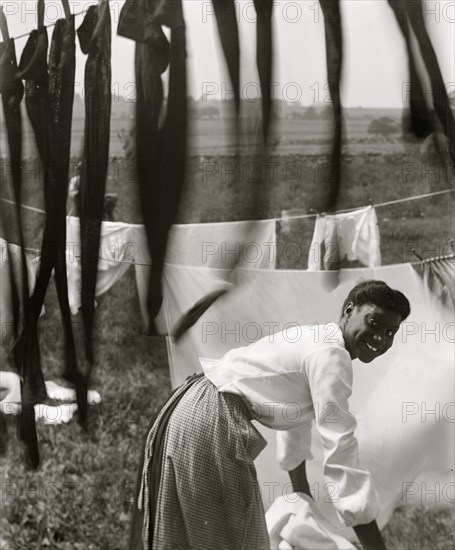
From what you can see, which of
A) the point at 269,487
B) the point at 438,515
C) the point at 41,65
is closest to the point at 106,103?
the point at 41,65

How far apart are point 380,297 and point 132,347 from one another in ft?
2.36

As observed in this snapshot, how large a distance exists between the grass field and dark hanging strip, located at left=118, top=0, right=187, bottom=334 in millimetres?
49

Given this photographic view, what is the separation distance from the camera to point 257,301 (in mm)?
2418

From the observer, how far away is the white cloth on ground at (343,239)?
242 centimetres

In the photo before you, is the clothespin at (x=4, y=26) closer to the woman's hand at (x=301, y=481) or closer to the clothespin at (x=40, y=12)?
the clothespin at (x=40, y=12)

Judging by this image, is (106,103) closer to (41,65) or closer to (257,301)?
(41,65)

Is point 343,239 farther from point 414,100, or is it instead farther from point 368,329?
point 414,100

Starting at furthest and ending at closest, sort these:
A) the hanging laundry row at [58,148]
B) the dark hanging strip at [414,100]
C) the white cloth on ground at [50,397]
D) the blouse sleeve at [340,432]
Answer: the white cloth on ground at [50,397]
the hanging laundry row at [58,148]
the dark hanging strip at [414,100]
the blouse sleeve at [340,432]

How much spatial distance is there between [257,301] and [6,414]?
852mm

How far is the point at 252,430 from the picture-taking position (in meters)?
2.25

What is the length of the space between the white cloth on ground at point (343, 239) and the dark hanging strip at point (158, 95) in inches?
16.2

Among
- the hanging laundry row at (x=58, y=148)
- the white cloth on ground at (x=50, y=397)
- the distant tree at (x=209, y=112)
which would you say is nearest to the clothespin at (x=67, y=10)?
the hanging laundry row at (x=58, y=148)

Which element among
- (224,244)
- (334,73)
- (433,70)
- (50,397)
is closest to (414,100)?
(433,70)

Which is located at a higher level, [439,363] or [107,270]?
→ [107,270]
